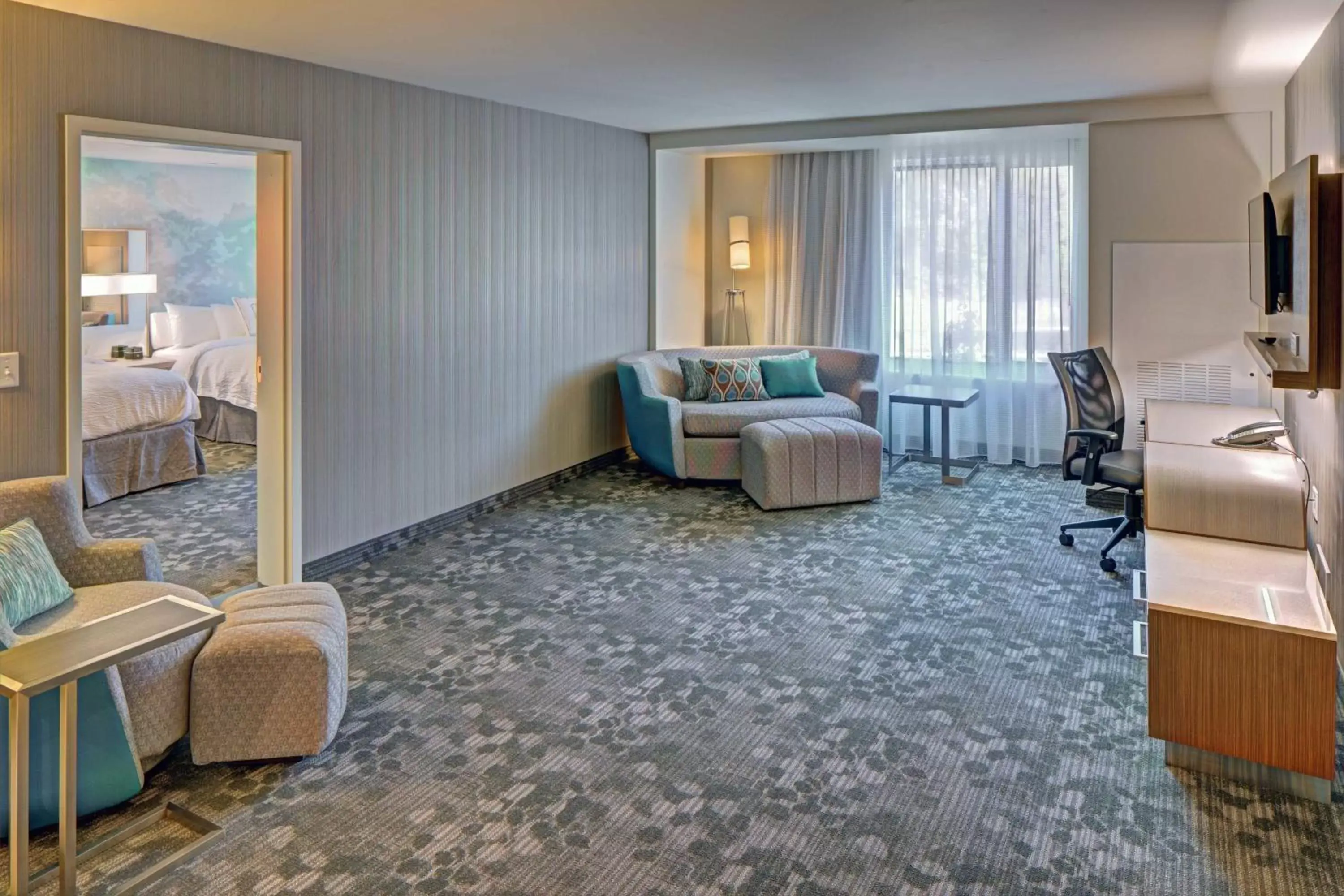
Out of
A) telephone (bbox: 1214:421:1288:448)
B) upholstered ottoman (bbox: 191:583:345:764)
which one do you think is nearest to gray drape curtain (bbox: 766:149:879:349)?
telephone (bbox: 1214:421:1288:448)

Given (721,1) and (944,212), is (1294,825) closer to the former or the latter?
(721,1)

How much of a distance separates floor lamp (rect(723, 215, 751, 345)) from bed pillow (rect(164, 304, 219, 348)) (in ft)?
16.1

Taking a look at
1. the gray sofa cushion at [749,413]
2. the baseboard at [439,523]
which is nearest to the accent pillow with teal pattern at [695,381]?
the gray sofa cushion at [749,413]

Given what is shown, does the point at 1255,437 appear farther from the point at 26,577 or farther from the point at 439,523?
the point at 26,577

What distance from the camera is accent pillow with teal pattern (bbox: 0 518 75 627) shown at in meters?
2.83

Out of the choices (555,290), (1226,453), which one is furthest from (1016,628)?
(555,290)

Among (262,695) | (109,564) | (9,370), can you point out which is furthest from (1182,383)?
(9,370)

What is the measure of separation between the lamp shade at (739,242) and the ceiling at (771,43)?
79.0 inches

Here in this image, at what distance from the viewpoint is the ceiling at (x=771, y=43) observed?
3.60 metres

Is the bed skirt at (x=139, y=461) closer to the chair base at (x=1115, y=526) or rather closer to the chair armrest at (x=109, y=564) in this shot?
the chair armrest at (x=109, y=564)

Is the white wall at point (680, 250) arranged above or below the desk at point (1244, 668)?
above

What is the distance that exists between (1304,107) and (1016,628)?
2.74m

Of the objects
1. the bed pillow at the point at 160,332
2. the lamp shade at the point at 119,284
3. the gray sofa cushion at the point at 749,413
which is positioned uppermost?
the lamp shade at the point at 119,284

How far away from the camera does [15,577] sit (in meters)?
2.87
